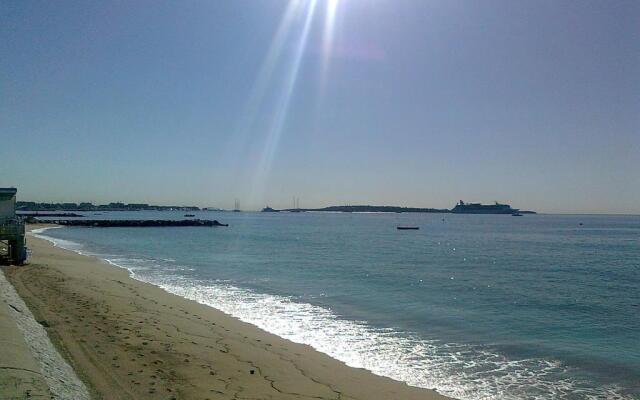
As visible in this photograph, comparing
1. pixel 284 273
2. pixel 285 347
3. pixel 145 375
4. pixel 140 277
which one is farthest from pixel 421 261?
pixel 145 375

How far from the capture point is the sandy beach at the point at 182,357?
8281mm

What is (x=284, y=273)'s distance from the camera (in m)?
30.5

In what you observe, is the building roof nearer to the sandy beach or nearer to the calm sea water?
the calm sea water

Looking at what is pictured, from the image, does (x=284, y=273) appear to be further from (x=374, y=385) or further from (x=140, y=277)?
(x=374, y=385)

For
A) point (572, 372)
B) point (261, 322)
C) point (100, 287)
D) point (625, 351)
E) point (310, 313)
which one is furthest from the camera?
point (100, 287)

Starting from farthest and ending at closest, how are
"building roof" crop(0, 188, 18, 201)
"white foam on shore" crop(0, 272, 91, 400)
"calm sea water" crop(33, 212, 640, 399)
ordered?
"building roof" crop(0, 188, 18, 201), "calm sea water" crop(33, 212, 640, 399), "white foam on shore" crop(0, 272, 91, 400)

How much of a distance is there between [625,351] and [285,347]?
9.93 metres

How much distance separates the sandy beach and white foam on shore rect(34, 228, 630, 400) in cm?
72

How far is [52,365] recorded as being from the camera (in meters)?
7.27

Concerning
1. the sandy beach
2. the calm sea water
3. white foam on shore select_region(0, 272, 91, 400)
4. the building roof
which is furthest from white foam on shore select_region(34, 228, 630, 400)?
the building roof

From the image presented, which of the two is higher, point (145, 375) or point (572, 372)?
point (145, 375)

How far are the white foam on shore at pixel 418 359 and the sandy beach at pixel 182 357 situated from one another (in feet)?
2.36

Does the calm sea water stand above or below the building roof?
below

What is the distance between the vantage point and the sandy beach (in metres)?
Result: 8.28
